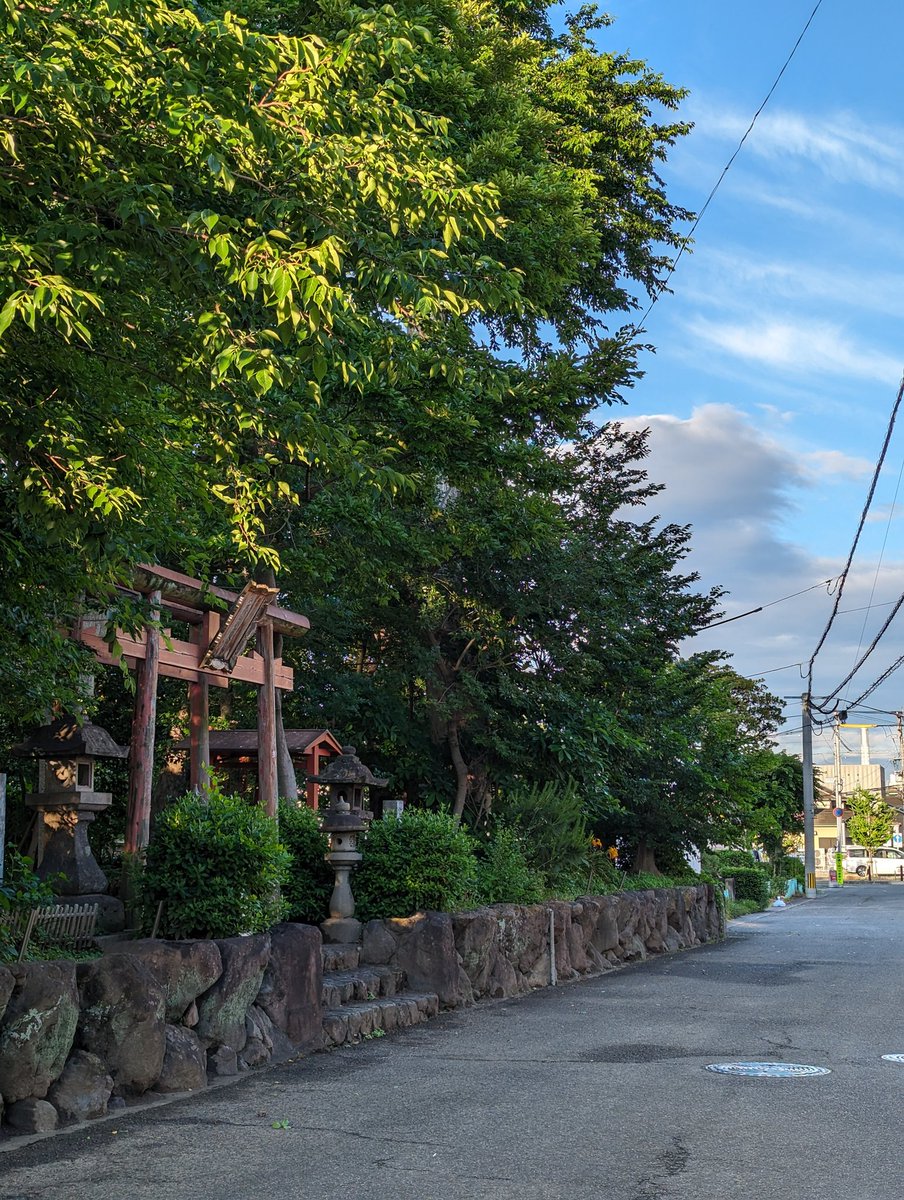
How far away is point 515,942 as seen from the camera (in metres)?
14.4

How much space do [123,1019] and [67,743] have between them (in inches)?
206

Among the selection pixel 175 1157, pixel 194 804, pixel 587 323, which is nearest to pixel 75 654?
pixel 194 804

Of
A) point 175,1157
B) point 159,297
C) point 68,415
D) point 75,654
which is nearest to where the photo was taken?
point 175,1157

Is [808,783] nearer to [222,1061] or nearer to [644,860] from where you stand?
[644,860]

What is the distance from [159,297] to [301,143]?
2.06m

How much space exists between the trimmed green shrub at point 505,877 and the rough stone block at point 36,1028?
8154mm

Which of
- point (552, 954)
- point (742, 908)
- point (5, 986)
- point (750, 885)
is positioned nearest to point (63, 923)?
point (5, 986)

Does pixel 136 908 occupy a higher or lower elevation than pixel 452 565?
lower

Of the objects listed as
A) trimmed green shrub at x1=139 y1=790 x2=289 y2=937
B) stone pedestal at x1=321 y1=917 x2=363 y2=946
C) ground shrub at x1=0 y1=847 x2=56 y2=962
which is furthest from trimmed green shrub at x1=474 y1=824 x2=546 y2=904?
ground shrub at x1=0 y1=847 x2=56 y2=962

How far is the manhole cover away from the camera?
878 centimetres

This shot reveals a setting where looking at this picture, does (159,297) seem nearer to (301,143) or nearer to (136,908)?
(301,143)

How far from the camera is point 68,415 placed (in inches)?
270

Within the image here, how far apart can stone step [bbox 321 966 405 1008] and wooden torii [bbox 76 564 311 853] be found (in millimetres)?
2205

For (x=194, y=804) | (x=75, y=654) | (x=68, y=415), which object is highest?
(x=68, y=415)
